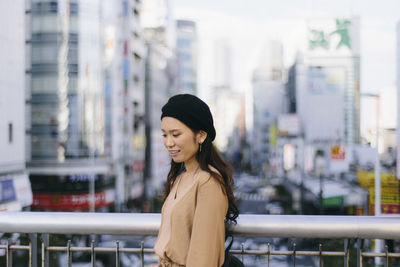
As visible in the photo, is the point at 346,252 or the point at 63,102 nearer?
the point at 346,252

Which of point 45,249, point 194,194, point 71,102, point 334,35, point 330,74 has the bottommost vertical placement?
point 45,249

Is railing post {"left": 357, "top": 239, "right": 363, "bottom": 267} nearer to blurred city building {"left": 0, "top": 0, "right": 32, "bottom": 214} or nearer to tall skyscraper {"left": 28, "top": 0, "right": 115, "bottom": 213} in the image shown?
blurred city building {"left": 0, "top": 0, "right": 32, "bottom": 214}

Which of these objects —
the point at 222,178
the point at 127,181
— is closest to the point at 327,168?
the point at 127,181

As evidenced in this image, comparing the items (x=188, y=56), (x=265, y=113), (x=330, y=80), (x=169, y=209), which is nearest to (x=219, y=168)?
(x=169, y=209)

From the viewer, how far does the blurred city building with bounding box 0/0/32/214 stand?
17203 millimetres

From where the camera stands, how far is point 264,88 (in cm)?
10131

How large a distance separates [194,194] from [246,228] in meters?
0.58

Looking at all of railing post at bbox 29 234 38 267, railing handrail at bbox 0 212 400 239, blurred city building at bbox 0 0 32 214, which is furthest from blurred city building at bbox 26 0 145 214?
railing handrail at bbox 0 212 400 239

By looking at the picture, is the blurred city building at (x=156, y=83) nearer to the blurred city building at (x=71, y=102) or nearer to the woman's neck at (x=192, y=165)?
the blurred city building at (x=71, y=102)

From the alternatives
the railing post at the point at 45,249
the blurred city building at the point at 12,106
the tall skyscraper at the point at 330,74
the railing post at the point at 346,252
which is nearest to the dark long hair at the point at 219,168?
the railing post at the point at 346,252

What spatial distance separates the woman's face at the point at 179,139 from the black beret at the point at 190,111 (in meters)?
0.03

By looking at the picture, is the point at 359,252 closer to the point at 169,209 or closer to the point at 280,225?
the point at 280,225

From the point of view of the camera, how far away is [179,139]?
214 cm

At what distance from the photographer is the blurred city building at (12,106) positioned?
17.2m
